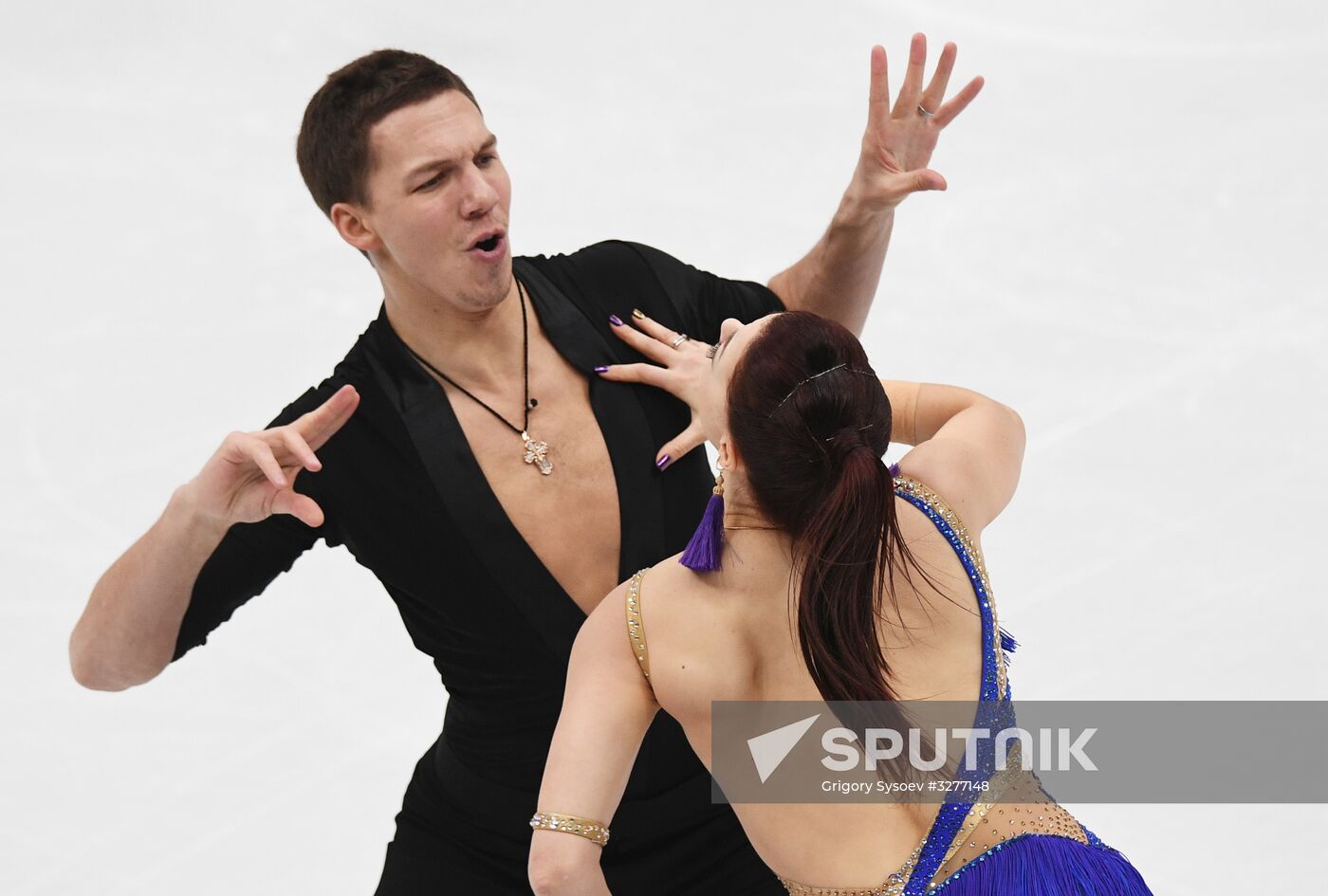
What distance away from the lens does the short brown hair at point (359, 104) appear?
133 inches

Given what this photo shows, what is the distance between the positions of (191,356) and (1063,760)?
338 cm

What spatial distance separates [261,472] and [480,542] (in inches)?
18.0

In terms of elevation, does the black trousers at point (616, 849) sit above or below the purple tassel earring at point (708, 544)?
below

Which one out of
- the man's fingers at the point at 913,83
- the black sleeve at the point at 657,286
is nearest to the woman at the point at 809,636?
the black sleeve at the point at 657,286

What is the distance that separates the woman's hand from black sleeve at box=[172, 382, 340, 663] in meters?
0.56

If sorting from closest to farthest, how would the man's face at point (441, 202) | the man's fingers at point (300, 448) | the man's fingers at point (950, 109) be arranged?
the man's fingers at point (300, 448) < the man's face at point (441, 202) < the man's fingers at point (950, 109)

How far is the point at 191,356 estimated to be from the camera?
607 centimetres

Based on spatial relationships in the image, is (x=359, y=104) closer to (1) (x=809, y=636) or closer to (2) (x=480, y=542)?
(2) (x=480, y=542)

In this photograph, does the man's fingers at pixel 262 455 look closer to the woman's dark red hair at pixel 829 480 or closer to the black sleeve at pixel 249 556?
the black sleeve at pixel 249 556

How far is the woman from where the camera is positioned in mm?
2645

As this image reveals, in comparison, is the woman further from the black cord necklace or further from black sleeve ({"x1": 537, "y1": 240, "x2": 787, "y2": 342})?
black sleeve ({"x1": 537, "y1": 240, "x2": 787, "y2": 342})

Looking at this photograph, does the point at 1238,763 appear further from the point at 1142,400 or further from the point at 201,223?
the point at 201,223

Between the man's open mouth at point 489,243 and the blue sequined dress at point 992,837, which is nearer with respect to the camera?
the blue sequined dress at point 992,837

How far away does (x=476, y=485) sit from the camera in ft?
11.2
